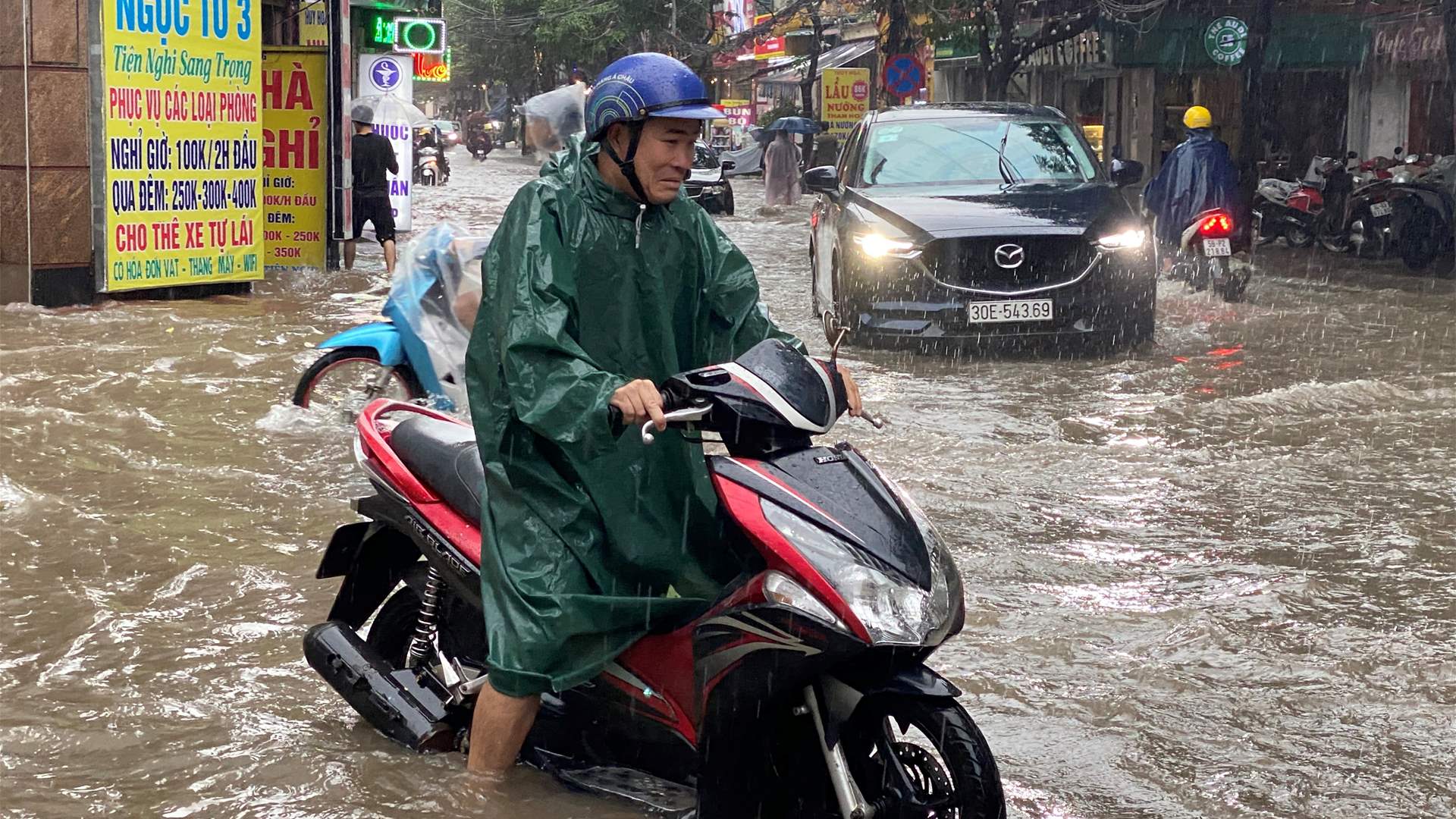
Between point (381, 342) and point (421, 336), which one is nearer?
point (421, 336)

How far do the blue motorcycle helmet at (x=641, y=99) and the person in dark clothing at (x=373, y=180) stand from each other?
1285cm

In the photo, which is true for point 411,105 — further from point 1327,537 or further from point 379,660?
point 379,660

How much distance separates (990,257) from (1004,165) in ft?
4.60

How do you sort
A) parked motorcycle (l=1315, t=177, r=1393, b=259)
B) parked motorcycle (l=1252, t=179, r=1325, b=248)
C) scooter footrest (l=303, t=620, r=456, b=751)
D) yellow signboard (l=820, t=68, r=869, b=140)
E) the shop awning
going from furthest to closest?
the shop awning → yellow signboard (l=820, t=68, r=869, b=140) → parked motorcycle (l=1252, t=179, r=1325, b=248) → parked motorcycle (l=1315, t=177, r=1393, b=259) → scooter footrest (l=303, t=620, r=456, b=751)

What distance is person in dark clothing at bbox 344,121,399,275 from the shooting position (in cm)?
1583

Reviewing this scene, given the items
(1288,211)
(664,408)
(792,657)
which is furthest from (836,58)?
(792,657)

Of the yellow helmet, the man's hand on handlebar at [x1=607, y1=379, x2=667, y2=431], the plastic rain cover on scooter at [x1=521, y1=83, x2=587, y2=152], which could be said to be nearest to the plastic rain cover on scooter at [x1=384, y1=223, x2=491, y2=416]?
the plastic rain cover on scooter at [x1=521, y1=83, x2=587, y2=152]

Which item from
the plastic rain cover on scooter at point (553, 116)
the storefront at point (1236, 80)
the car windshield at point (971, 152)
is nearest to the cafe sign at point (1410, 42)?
the storefront at point (1236, 80)

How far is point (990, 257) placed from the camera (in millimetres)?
10375

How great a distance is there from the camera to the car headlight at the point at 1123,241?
10.5m

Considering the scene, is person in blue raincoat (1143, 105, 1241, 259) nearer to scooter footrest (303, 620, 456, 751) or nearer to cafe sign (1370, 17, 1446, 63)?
cafe sign (1370, 17, 1446, 63)

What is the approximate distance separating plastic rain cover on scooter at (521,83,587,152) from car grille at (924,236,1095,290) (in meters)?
3.34

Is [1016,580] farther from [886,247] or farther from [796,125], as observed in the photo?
[796,125]

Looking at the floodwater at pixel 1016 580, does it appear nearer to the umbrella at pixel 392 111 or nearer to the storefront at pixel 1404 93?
the umbrella at pixel 392 111
